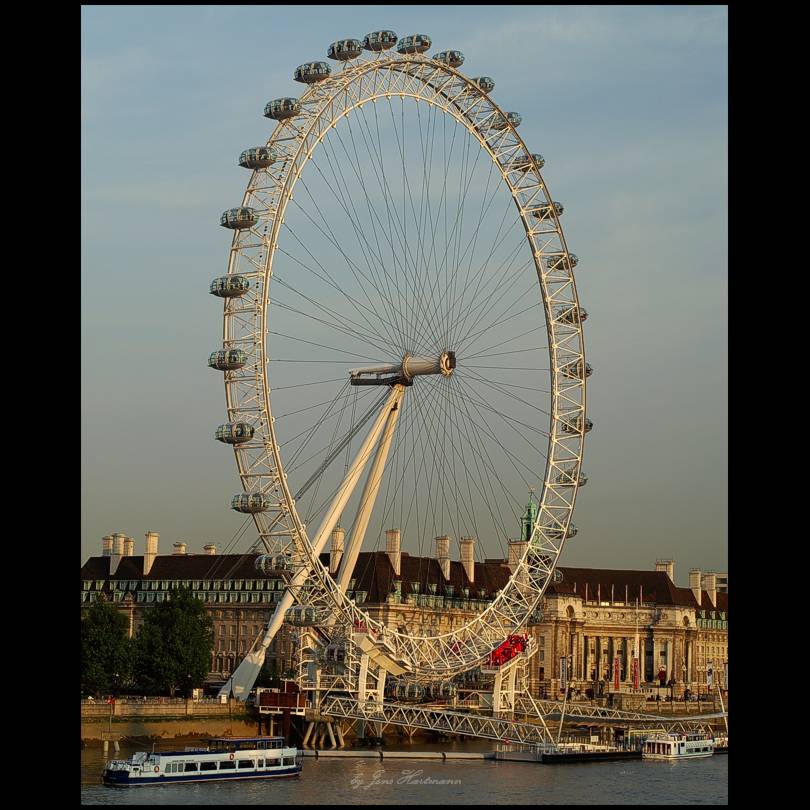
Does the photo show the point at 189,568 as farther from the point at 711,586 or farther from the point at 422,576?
the point at 711,586

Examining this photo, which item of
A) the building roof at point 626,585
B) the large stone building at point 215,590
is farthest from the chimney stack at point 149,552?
the building roof at point 626,585

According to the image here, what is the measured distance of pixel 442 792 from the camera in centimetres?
5122

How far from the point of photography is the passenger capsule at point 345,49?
60438 mm

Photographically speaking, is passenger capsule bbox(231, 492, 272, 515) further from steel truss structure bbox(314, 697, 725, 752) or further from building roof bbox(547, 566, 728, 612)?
building roof bbox(547, 566, 728, 612)

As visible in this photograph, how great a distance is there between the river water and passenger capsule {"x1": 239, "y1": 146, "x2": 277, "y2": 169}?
2217 centimetres

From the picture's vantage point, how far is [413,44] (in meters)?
63.2

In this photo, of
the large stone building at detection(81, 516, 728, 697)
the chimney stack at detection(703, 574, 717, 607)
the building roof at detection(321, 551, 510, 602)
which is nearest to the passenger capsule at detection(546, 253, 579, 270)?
the large stone building at detection(81, 516, 728, 697)

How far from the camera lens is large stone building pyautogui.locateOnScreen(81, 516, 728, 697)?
107000mm

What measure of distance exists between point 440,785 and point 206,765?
854cm

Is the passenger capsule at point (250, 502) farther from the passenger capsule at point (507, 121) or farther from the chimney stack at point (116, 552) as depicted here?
the chimney stack at point (116, 552)
